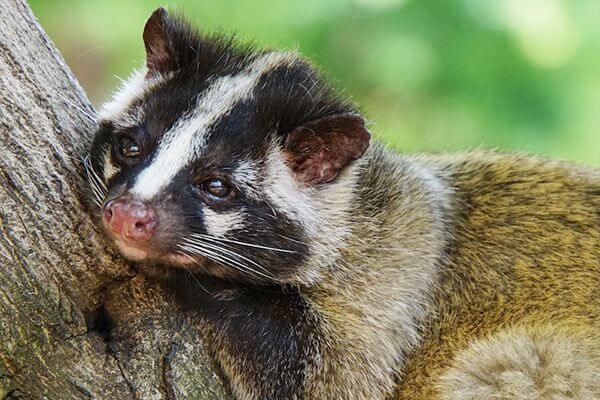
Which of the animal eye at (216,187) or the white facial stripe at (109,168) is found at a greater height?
the animal eye at (216,187)

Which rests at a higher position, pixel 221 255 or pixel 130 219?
pixel 221 255

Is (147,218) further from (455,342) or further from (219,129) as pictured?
(455,342)

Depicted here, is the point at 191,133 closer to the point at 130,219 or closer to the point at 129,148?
the point at 129,148

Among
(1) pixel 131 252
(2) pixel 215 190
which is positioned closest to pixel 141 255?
(1) pixel 131 252

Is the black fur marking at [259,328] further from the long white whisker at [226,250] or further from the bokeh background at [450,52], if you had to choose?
the bokeh background at [450,52]

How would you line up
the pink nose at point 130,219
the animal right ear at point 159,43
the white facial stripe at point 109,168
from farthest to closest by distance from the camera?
1. the animal right ear at point 159,43
2. the white facial stripe at point 109,168
3. the pink nose at point 130,219

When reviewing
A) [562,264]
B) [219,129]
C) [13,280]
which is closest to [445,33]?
[562,264]

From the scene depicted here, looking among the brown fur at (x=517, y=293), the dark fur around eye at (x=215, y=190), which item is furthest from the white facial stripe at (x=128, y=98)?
the brown fur at (x=517, y=293)
